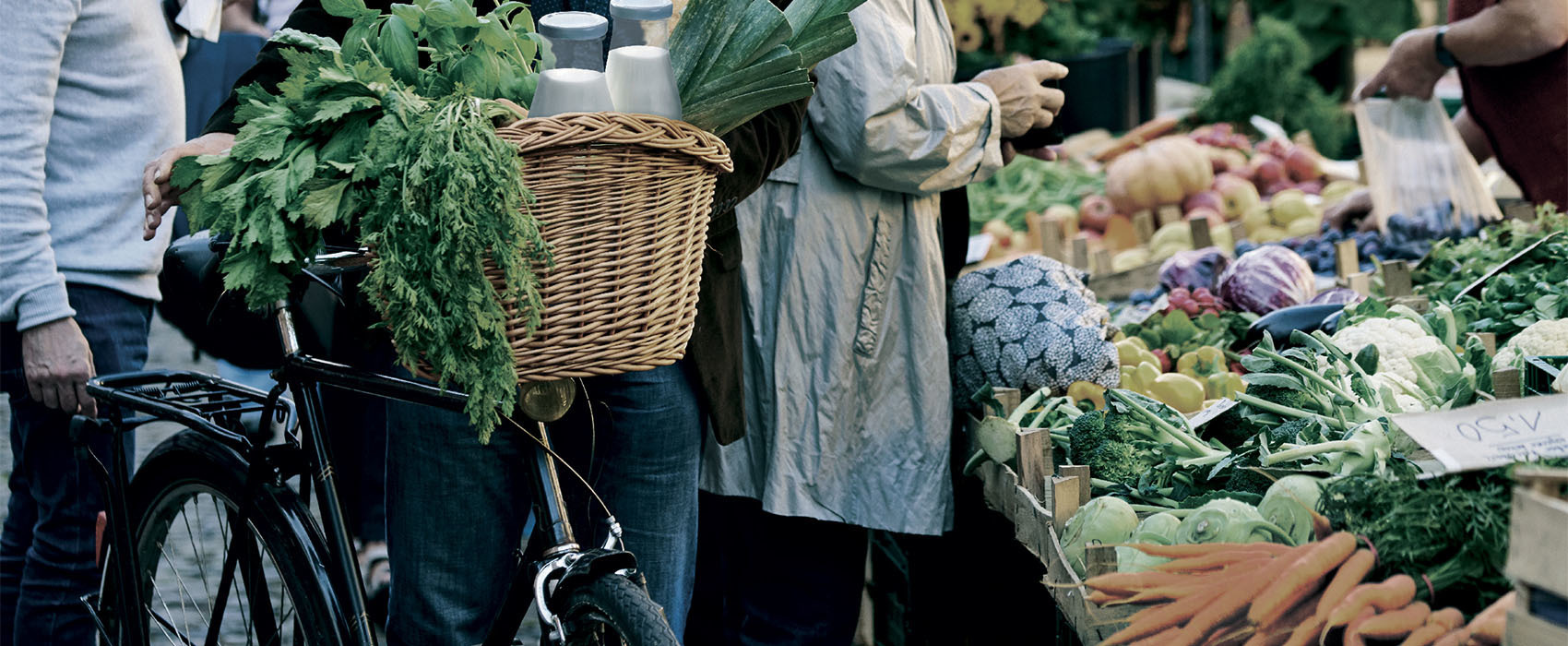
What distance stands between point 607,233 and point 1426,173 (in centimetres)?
287

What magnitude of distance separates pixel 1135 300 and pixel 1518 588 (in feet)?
8.70

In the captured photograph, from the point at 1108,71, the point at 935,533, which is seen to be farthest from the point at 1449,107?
the point at 935,533

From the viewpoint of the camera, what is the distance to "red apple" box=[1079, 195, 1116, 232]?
5.10 m

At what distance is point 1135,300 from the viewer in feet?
12.8

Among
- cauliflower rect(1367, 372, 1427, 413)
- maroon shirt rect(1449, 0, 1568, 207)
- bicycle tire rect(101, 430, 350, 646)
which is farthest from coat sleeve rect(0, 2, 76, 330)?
maroon shirt rect(1449, 0, 1568, 207)

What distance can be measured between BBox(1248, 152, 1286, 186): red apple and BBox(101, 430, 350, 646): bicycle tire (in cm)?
413

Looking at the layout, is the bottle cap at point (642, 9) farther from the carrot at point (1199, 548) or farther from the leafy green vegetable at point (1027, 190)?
the leafy green vegetable at point (1027, 190)

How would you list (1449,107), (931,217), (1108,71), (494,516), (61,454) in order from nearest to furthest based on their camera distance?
1. (494,516)
2. (61,454)
3. (931,217)
4. (1449,107)
5. (1108,71)

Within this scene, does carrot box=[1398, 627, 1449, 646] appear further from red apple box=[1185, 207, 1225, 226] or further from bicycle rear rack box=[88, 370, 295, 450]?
red apple box=[1185, 207, 1225, 226]

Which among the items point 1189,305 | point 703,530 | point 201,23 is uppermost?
point 201,23

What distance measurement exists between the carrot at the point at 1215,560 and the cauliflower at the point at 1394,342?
0.93 meters

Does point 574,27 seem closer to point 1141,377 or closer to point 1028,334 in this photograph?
point 1028,334

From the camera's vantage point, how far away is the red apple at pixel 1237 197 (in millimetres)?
4895

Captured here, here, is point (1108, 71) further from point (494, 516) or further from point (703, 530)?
point (494, 516)
